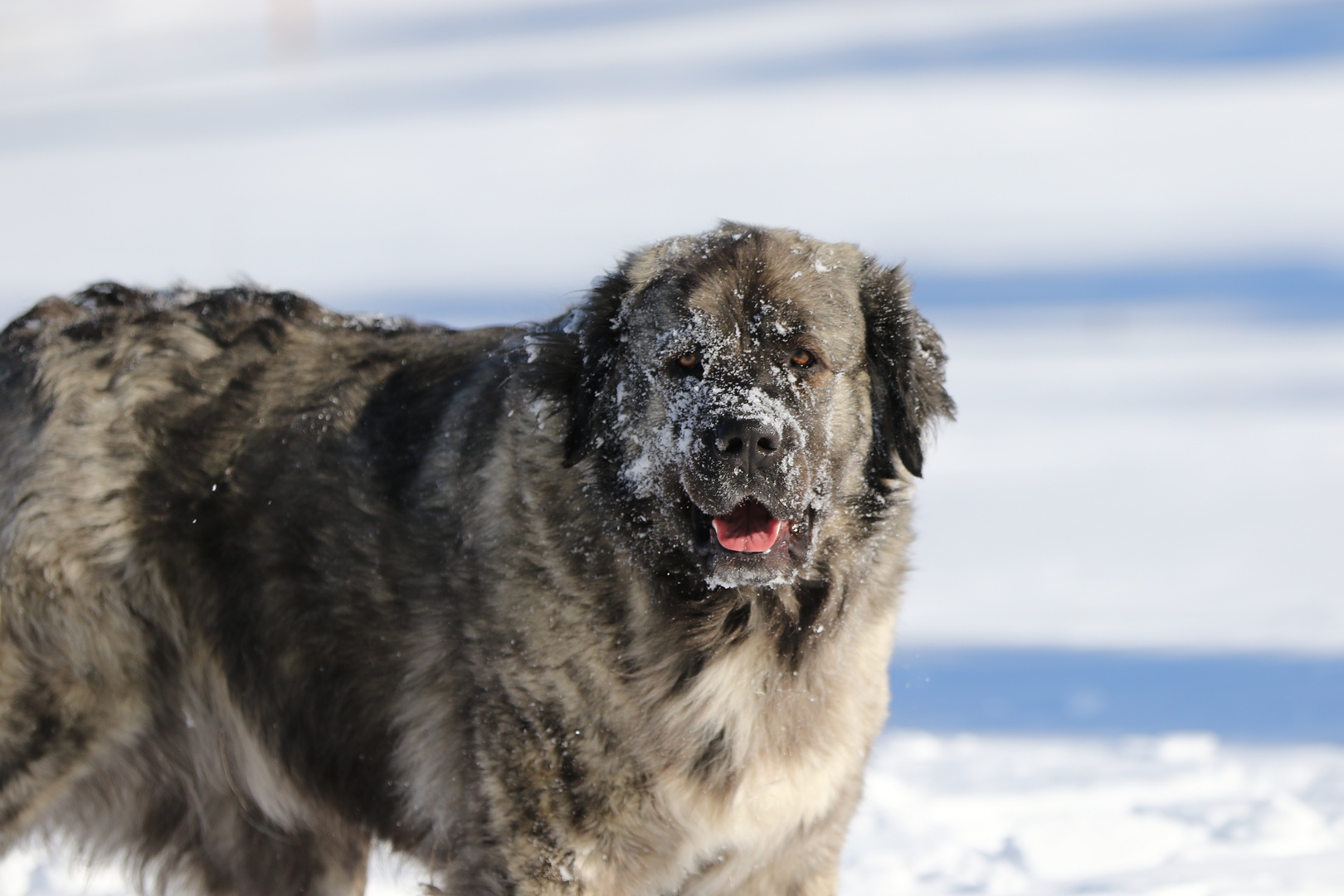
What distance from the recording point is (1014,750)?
6062 millimetres

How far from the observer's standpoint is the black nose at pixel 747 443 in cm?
308

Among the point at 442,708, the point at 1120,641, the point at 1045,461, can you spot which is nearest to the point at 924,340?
the point at 442,708

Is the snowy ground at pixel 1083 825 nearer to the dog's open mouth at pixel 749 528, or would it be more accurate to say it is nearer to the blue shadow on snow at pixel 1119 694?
the blue shadow on snow at pixel 1119 694

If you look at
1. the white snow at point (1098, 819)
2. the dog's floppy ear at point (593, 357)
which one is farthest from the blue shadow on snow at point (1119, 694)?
the dog's floppy ear at point (593, 357)

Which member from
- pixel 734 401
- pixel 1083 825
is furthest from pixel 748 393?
pixel 1083 825

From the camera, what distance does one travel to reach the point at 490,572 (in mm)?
3398

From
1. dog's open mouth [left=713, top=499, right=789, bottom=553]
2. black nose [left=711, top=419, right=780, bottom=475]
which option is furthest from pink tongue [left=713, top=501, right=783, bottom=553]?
black nose [left=711, top=419, right=780, bottom=475]

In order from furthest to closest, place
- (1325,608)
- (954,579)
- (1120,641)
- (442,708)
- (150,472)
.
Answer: (954,579)
(1325,608)
(1120,641)
(150,472)
(442,708)

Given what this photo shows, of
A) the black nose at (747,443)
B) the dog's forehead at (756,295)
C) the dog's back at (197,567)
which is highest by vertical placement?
the dog's forehead at (756,295)

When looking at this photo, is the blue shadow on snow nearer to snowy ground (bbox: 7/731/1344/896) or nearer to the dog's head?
snowy ground (bbox: 7/731/1344/896)

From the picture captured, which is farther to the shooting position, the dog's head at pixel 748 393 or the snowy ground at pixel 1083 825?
the snowy ground at pixel 1083 825

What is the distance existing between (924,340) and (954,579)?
18.0 ft

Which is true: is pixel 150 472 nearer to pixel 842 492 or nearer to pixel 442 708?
pixel 442 708

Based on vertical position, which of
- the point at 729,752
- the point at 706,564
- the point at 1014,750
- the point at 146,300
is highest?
the point at 146,300
